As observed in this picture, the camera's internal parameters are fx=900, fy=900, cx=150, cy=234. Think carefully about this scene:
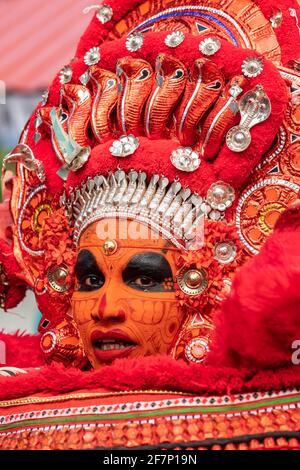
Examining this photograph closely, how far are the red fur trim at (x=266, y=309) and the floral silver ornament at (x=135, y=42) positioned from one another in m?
1.28

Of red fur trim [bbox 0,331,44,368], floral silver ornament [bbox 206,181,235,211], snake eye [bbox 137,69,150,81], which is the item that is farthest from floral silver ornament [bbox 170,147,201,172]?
red fur trim [bbox 0,331,44,368]

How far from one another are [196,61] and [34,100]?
1.47 metres

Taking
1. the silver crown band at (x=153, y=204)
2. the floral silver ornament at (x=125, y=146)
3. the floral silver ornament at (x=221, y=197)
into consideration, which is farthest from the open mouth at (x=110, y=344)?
the floral silver ornament at (x=125, y=146)

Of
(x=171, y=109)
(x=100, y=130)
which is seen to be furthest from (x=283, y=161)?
(x=100, y=130)

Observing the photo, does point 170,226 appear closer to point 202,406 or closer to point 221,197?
point 221,197

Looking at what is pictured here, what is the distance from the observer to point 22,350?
4.56m

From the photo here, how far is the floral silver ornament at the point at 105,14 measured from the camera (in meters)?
4.52

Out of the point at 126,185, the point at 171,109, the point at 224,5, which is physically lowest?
the point at 126,185

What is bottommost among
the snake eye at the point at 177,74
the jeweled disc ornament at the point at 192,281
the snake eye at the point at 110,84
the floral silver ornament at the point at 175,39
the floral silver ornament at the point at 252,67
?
the jeweled disc ornament at the point at 192,281

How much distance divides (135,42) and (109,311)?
1.27 m

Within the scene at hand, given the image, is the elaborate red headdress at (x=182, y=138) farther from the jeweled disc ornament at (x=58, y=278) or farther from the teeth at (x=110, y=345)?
the teeth at (x=110, y=345)

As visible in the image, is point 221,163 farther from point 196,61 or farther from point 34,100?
point 34,100

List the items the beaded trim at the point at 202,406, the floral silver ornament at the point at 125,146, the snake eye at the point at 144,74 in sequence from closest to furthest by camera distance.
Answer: the beaded trim at the point at 202,406, the floral silver ornament at the point at 125,146, the snake eye at the point at 144,74

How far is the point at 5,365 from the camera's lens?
4488 millimetres
